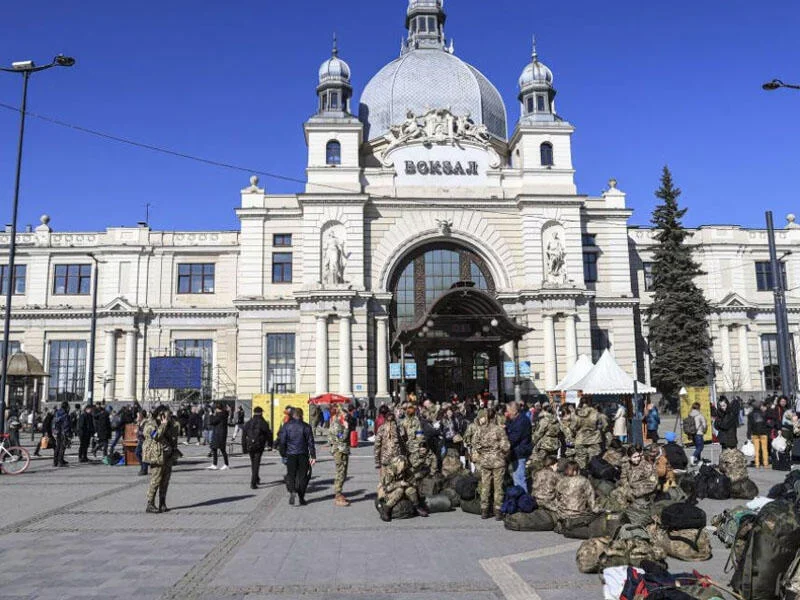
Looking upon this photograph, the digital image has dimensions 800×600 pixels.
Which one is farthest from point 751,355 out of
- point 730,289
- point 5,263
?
point 5,263

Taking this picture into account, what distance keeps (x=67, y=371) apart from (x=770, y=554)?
145 feet

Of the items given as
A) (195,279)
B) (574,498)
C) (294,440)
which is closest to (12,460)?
(294,440)

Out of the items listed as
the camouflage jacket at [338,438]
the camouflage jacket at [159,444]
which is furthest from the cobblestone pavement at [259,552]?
the camouflage jacket at [338,438]

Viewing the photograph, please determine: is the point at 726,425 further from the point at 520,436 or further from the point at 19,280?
the point at 19,280

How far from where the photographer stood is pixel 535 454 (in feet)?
50.4

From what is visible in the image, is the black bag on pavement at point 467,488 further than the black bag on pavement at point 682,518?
Yes

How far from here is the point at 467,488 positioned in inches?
493

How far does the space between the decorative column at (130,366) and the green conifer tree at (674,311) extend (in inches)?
1252

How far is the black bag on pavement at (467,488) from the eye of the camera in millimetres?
12484

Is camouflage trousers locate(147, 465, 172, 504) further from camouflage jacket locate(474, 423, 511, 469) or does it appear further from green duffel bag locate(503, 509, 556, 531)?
green duffel bag locate(503, 509, 556, 531)

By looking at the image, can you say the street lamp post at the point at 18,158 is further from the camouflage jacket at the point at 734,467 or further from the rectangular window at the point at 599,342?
the rectangular window at the point at 599,342

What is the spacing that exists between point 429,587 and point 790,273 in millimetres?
49049

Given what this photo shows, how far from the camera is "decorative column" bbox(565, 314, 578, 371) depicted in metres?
37.7

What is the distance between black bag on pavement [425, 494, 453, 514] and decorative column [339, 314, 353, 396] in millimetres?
24073
